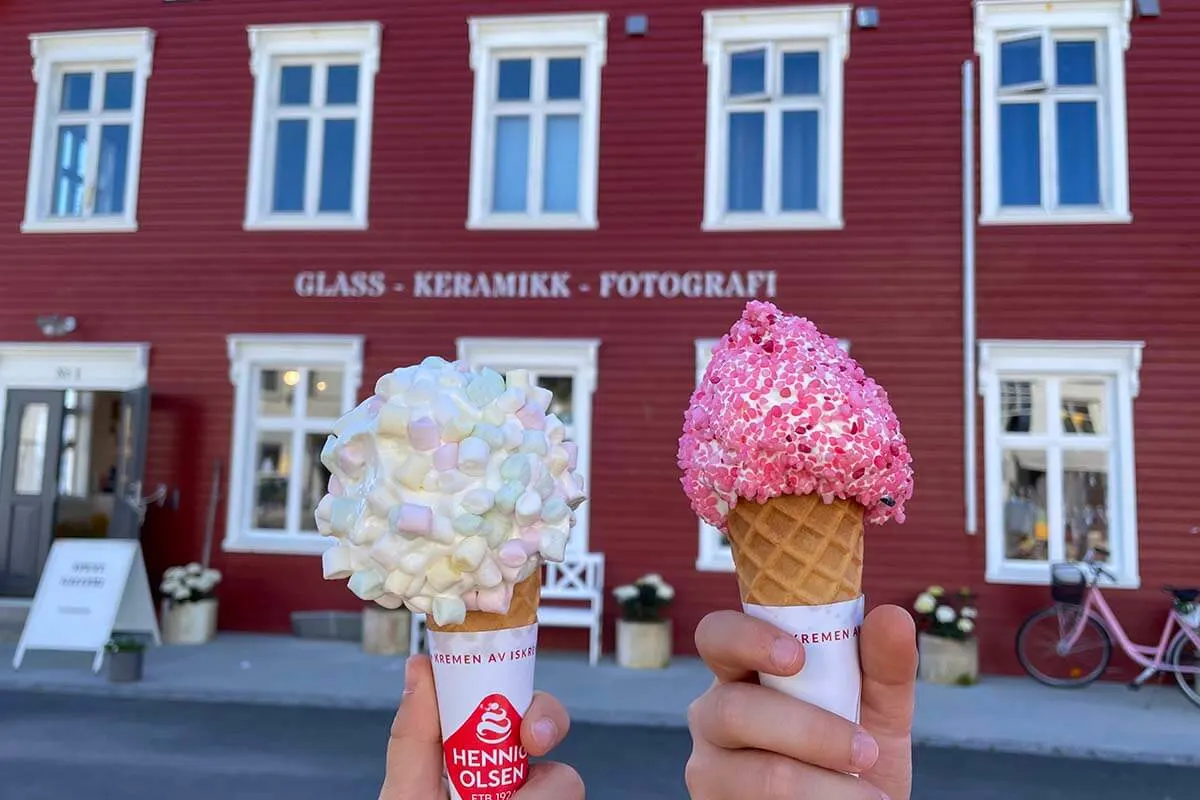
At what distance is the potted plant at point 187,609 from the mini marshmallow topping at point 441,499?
888cm

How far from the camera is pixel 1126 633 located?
8719 mm

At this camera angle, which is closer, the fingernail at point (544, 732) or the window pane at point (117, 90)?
the fingernail at point (544, 732)

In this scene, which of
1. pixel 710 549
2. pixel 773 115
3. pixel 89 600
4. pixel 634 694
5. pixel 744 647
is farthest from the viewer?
pixel 773 115

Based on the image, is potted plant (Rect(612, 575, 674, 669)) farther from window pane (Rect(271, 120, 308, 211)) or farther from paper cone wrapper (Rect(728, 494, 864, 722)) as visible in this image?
paper cone wrapper (Rect(728, 494, 864, 722))

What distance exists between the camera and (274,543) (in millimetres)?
10203

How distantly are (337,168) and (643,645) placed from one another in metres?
7.05

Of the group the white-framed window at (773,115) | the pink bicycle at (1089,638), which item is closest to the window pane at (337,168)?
the white-framed window at (773,115)

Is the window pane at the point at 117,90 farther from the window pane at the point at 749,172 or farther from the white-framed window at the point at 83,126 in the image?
the window pane at the point at 749,172

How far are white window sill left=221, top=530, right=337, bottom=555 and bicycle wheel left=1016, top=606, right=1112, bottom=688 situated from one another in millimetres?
7914

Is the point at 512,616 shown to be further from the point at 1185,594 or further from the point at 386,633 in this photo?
the point at 1185,594

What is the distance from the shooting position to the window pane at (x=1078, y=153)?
9.45 m

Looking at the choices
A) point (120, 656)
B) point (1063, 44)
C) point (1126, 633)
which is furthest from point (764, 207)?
point (120, 656)

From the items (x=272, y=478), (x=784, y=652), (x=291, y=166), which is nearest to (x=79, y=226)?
(x=291, y=166)

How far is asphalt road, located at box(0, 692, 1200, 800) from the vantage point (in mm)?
5387
